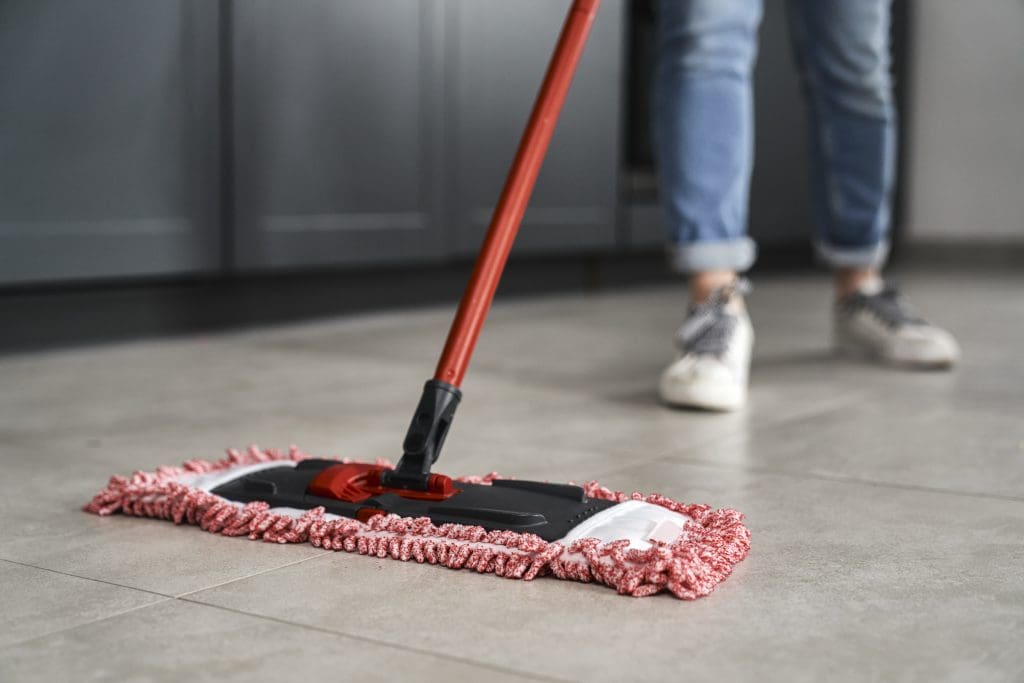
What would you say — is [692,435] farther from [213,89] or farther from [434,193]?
[434,193]

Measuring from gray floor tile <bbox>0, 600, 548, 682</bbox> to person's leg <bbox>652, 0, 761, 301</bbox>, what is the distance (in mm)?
957

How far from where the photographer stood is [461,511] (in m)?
0.78

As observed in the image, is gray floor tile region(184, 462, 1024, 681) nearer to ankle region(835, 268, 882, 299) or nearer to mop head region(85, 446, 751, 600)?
mop head region(85, 446, 751, 600)

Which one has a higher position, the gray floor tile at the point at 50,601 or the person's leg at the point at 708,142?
the person's leg at the point at 708,142

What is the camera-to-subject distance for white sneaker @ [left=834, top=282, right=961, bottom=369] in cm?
167

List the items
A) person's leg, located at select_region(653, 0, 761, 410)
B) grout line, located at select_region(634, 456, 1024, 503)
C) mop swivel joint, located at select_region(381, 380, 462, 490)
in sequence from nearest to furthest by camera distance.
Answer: mop swivel joint, located at select_region(381, 380, 462, 490), grout line, located at select_region(634, 456, 1024, 503), person's leg, located at select_region(653, 0, 761, 410)

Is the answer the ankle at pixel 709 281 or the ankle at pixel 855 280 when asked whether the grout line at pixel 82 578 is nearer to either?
the ankle at pixel 709 281

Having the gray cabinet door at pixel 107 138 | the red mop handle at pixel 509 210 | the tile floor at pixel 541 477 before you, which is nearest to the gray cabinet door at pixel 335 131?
the gray cabinet door at pixel 107 138

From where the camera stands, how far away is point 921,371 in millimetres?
1668

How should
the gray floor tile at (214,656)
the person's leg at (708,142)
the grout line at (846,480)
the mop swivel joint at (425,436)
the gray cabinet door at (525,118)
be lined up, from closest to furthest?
the gray floor tile at (214,656) → the mop swivel joint at (425,436) → the grout line at (846,480) → the person's leg at (708,142) → the gray cabinet door at (525,118)

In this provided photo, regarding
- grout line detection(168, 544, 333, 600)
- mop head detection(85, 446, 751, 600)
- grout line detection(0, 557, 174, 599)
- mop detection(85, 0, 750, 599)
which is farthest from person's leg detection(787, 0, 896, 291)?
grout line detection(0, 557, 174, 599)

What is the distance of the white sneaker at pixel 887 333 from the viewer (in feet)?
5.48

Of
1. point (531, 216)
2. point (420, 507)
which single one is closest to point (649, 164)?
point (531, 216)

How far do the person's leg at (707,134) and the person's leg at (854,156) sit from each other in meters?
0.27
